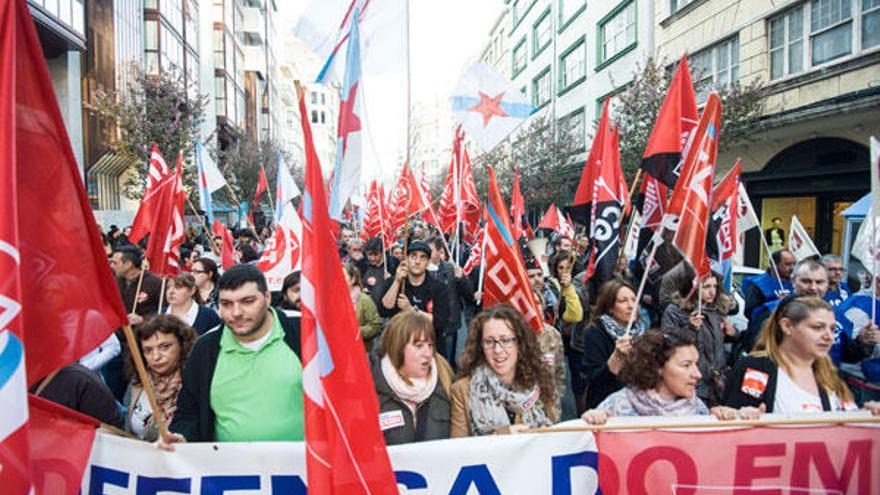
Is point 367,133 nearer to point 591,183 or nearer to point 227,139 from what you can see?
point 591,183

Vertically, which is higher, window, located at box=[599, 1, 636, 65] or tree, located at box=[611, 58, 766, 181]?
window, located at box=[599, 1, 636, 65]

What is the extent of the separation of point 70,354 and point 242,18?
194ft

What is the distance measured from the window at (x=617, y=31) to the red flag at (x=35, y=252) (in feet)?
73.5

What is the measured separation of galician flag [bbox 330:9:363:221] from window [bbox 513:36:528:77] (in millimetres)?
36379

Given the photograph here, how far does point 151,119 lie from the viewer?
20344 millimetres

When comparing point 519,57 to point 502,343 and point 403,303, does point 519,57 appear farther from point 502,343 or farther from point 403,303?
point 502,343

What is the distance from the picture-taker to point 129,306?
5652 millimetres

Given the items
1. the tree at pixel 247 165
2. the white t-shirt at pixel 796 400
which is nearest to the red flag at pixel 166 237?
the white t-shirt at pixel 796 400

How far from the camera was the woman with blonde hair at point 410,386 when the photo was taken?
2916 millimetres

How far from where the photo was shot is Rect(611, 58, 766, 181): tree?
45.9 feet

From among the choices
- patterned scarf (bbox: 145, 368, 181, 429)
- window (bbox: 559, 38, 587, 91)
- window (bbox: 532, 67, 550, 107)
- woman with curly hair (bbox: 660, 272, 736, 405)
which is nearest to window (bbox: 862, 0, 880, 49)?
woman with curly hair (bbox: 660, 272, 736, 405)

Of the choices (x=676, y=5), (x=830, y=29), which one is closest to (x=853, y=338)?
(x=830, y=29)

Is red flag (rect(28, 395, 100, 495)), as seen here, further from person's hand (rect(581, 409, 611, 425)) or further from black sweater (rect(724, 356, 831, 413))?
black sweater (rect(724, 356, 831, 413))

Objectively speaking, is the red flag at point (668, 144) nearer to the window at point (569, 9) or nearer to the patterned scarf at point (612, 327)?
the patterned scarf at point (612, 327)
